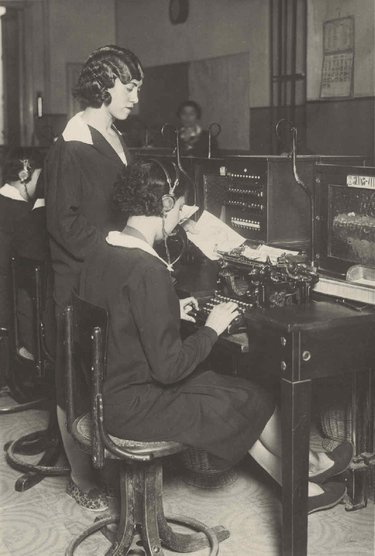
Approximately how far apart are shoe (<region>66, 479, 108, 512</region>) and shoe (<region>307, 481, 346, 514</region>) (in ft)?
2.75

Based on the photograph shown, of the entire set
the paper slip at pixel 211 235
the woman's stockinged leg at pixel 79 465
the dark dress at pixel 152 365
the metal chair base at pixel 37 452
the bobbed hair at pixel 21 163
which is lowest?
the metal chair base at pixel 37 452

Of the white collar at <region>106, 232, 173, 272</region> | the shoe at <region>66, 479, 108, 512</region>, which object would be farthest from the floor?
the white collar at <region>106, 232, 173, 272</region>

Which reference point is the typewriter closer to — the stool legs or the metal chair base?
the stool legs

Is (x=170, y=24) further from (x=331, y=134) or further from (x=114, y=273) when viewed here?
(x=114, y=273)

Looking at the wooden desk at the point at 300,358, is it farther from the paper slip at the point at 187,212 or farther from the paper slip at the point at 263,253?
the paper slip at the point at 187,212

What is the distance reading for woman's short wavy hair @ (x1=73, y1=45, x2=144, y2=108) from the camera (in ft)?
9.68

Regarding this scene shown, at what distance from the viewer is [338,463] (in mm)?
2916

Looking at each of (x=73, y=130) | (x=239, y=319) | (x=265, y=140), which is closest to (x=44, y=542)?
(x=239, y=319)

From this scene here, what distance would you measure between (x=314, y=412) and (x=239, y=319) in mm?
1359

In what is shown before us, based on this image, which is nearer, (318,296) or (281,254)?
(318,296)

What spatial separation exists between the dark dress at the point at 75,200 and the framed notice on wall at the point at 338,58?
369cm

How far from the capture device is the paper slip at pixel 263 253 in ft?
9.59

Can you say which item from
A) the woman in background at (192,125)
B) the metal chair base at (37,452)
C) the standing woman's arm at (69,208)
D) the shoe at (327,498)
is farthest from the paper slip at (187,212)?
the woman in background at (192,125)

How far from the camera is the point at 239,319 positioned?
2553mm
